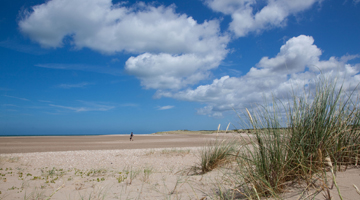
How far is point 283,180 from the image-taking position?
2916mm

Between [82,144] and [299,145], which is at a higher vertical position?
[299,145]

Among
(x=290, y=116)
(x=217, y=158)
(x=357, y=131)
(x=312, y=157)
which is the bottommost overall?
(x=217, y=158)

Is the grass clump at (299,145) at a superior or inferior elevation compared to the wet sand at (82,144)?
superior

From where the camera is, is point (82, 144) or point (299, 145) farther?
point (82, 144)

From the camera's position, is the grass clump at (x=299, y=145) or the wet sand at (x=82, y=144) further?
the wet sand at (x=82, y=144)

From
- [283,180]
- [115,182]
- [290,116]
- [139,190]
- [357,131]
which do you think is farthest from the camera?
[115,182]

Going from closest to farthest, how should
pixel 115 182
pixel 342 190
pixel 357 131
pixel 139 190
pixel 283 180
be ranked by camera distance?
pixel 342 190, pixel 283 180, pixel 357 131, pixel 139 190, pixel 115 182

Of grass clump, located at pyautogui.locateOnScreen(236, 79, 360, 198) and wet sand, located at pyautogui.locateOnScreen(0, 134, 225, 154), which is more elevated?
grass clump, located at pyautogui.locateOnScreen(236, 79, 360, 198)

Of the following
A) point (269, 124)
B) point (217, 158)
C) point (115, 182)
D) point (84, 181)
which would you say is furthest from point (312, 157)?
point (84, 181)

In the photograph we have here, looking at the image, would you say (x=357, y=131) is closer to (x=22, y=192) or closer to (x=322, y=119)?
(x=322, y=119)

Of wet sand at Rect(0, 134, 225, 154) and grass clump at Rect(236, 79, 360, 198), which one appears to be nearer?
grass clump at Rect(236, 79, 360, 198)

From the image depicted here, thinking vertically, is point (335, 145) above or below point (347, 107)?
below

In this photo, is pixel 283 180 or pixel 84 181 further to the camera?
pixel 84 181

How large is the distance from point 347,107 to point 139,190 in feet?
14.7
